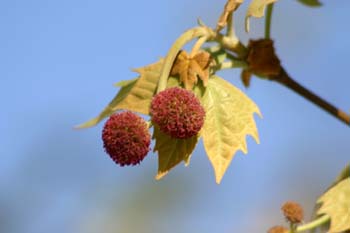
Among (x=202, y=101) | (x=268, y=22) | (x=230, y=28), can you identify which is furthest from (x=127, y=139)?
(x=268, y=22)

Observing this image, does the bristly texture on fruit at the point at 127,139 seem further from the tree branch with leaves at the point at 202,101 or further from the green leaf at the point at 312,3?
the green leaf at the point at 312,3

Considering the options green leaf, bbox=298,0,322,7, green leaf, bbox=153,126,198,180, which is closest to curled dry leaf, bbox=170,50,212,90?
green leaf, bbox=153,126,198,180

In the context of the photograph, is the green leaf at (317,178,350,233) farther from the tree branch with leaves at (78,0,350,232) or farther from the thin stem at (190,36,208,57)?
the thin stem at (190,36,208,57)

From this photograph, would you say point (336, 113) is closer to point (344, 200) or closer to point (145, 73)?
point (344, 200)

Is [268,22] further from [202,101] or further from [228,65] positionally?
[202,101]

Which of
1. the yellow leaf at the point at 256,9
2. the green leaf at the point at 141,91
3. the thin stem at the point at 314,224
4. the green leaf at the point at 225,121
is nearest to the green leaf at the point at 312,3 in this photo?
the yellow leaf at the point at 256,9
